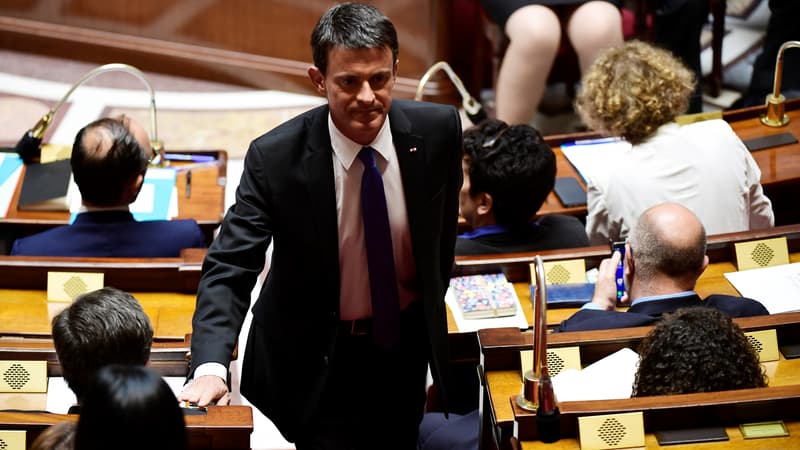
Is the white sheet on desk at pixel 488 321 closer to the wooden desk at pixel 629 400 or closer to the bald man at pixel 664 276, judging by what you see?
the bald man at pixel 664 276

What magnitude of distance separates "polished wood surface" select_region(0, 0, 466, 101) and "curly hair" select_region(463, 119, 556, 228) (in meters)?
2.47

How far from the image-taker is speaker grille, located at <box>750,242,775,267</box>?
11.1 feet

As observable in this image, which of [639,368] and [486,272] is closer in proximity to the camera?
[639,368]

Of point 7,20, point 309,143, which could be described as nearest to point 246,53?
point 7,20

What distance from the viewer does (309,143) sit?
269 cm

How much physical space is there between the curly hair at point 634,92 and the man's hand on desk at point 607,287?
2.63ft

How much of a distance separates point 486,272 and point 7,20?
466cm

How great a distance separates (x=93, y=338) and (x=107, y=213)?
1.16m

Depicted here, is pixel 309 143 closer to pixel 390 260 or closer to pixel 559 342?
pixel 390 260

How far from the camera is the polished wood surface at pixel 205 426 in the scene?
2.33 meters

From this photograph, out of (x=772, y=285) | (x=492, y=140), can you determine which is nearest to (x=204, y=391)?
(x=492, y=140)

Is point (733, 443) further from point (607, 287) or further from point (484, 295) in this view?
point (484, 295)

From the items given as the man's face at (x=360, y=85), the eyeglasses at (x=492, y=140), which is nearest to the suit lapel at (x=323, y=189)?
the man's face at (x=360, y=85)

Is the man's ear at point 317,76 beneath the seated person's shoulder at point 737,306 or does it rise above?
above
